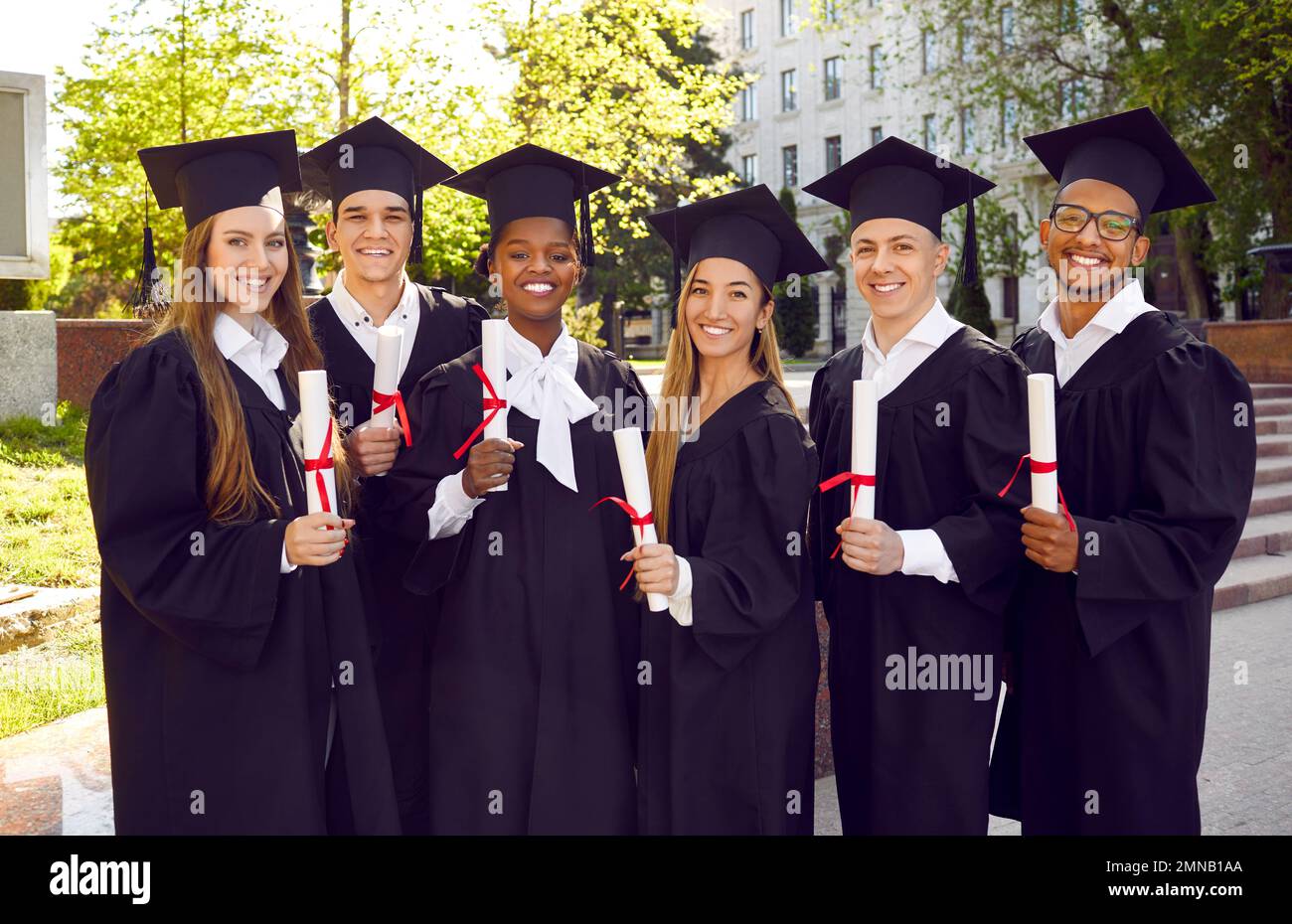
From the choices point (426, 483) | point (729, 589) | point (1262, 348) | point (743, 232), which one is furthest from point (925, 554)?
point (1262, 348)

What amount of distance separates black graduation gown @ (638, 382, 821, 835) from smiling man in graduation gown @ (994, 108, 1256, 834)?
634mm

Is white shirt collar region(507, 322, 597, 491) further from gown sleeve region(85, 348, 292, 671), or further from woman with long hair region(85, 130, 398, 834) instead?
gown sleeve region(85, 348, 292, 671)

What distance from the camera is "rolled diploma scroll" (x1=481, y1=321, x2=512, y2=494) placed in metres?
2.78

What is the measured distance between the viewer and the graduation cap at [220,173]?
308 centimetres

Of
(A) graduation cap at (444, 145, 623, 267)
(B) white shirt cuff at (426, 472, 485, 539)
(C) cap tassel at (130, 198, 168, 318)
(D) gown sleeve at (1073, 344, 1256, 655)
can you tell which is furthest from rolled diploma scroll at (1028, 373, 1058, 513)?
(C) cap tassel at (130, 198, 168, 318)

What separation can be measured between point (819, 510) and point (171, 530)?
1.77 metres

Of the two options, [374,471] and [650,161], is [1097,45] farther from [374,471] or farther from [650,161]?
[374,471]

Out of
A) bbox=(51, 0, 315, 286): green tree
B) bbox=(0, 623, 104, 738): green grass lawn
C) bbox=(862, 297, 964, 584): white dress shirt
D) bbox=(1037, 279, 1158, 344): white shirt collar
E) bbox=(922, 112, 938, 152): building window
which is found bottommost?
bbox=(0, 623, 104, 738): green grass lawn

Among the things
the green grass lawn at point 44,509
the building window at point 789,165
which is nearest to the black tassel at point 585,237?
the green grass lawn at point 44,509

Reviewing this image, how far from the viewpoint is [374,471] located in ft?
10.1

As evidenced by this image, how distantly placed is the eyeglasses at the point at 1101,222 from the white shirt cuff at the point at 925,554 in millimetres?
1041

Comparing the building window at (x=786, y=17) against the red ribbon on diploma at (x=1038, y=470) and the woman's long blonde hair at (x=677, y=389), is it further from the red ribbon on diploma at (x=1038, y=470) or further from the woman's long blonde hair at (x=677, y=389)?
the red ribbon on diploma at (x=1038, y=470)

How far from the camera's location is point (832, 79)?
43562 mm

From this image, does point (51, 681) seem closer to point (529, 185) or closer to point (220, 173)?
point (220, 173)
